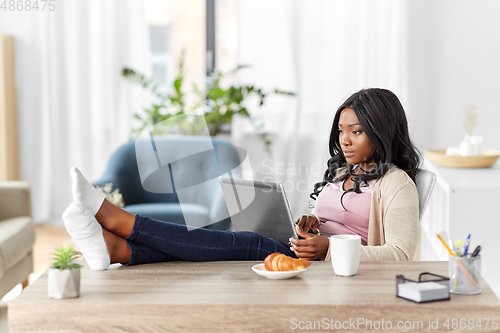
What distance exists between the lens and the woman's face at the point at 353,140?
4.98ft

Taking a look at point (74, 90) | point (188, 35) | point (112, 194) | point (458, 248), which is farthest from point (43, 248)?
point (458, 248)

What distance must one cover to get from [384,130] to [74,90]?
301cm

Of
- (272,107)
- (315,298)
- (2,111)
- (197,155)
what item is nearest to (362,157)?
(315,298)

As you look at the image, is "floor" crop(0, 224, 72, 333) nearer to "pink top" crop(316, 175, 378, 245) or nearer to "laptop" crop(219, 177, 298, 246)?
"laptop" crop(219, 177, 298, 246)

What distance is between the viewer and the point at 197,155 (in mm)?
2619

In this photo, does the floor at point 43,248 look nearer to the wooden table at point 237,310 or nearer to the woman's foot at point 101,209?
the woman's foot at point 101,209

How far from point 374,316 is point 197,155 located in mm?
1768

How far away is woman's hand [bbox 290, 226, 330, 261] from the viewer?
134cm

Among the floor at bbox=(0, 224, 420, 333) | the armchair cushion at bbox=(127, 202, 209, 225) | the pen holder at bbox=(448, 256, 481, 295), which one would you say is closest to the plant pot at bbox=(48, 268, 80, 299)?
the pen holder at bbox=(448, 256, 481, 295)

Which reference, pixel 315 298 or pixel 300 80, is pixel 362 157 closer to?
pixel 315 298

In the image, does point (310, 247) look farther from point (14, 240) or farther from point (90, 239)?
point (14, 240)

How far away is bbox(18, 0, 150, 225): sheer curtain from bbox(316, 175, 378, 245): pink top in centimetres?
255

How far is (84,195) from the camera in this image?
122 centimetres

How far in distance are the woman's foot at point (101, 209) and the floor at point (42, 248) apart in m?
1.15
